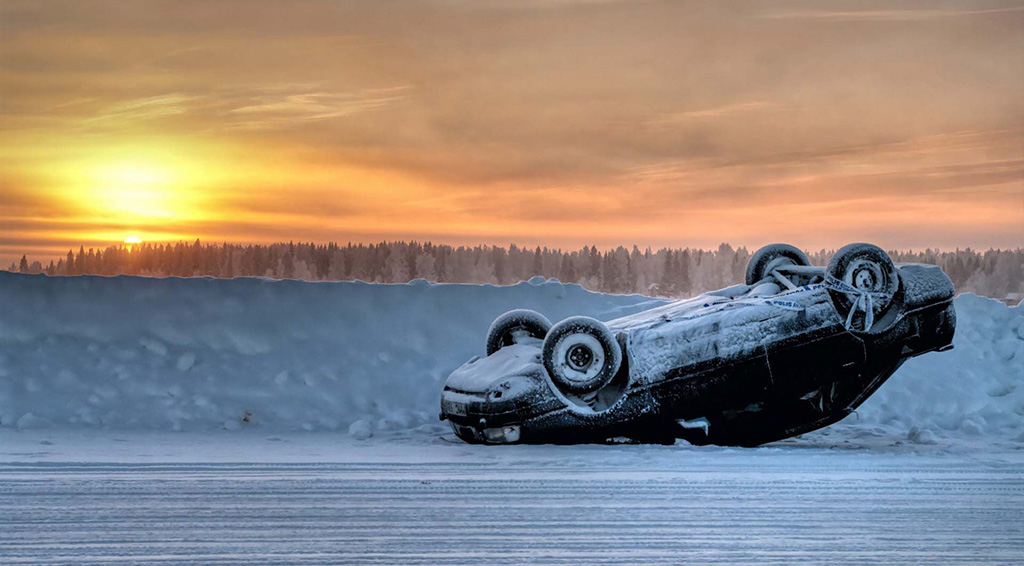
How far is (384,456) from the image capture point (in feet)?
33.8

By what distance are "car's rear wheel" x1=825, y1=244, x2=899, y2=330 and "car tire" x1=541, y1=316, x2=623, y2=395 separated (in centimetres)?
197

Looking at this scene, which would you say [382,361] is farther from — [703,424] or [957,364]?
[957,364]

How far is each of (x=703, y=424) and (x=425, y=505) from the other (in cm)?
310

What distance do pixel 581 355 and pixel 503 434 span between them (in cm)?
102

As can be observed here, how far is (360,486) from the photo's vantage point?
28.9ft

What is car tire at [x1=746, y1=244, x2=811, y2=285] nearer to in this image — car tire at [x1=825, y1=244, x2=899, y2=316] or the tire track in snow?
car tire at [x1=825, y1=244, x2=899, y2=316]

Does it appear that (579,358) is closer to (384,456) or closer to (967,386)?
(384,456)

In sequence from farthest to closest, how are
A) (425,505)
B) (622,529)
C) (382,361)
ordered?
1. (382,361)
2. (425,505)
3. (622,529)

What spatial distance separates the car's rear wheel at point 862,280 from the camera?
10109 mm

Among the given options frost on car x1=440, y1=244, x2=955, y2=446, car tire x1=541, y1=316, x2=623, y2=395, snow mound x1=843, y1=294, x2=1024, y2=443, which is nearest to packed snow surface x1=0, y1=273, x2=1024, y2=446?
snow mound x1=843, y1=294, x2=1024, y2=443

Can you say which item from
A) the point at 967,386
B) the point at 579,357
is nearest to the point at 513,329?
the point at 579,357

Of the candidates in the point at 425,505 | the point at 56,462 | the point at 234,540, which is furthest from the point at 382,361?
the point at 234,540

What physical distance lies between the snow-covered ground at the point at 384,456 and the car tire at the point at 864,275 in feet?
4.43

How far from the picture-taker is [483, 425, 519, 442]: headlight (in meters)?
10.3
